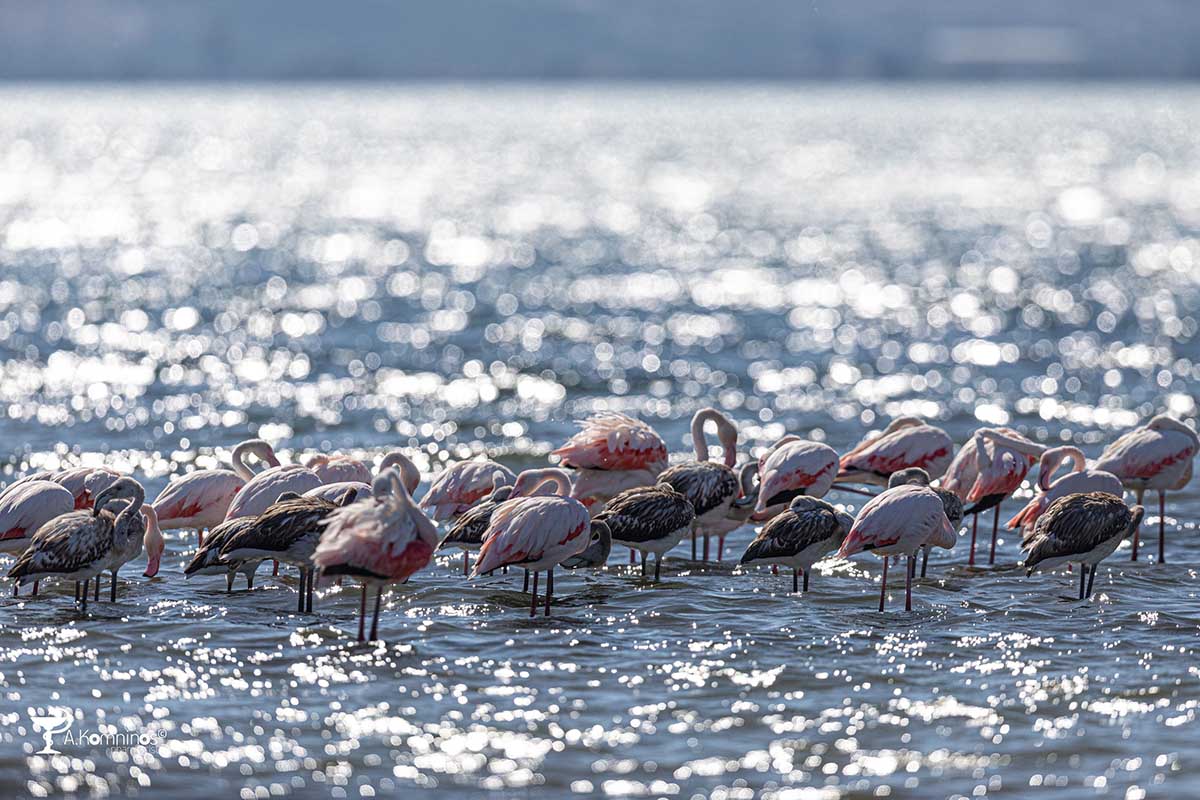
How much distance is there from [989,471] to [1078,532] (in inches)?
75.4

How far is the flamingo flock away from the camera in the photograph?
1305 centimetres

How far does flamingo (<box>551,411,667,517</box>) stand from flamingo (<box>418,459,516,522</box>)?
76cm

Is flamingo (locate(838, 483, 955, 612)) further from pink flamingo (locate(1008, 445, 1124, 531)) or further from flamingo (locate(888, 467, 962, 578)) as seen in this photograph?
pink flamingo (locate(1008, 445, 1124, 531))

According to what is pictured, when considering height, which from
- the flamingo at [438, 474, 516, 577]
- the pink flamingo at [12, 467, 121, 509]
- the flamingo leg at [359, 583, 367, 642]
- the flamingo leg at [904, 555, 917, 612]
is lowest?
the flamingo leg at [359, 583, 367, 642]

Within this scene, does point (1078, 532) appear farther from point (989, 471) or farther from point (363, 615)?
point (363, 615)

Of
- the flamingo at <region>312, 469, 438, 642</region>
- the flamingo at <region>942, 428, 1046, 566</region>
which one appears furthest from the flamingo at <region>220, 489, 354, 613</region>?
the flamingo at <region>942, 428, 1046, 566</region>

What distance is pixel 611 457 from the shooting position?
15969mm

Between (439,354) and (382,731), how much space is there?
62.6 feet

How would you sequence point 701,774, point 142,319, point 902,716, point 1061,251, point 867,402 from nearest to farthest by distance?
point 701,774
point 902,716
point 867,402
point 142,319
point 1061,251

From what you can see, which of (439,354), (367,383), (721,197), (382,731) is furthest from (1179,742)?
(721,197)

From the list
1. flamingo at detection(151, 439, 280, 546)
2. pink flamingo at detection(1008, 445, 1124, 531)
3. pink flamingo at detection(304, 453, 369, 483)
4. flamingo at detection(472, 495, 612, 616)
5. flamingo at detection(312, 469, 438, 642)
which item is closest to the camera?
flamingo at detection(312, 469, 438, 642)

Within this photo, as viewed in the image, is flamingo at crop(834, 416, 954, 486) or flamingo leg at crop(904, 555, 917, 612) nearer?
flamingo leg at crop(904, 555, 917, 612)

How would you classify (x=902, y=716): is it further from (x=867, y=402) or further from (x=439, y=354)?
(x=439, y=354)

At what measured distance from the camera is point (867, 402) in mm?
25562
